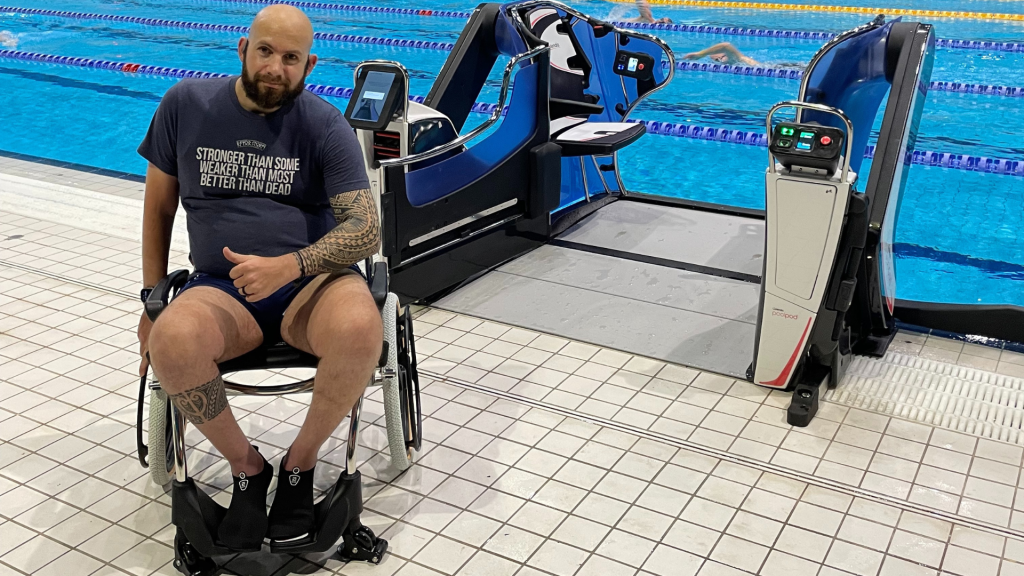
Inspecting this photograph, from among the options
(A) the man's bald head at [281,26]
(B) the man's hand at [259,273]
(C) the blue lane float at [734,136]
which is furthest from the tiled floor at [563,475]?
(C) the blue lane float at [734,136]

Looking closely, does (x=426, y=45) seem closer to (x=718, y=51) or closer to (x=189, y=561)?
(x=718, y=51)

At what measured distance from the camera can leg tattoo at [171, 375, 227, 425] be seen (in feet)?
→ 6.59

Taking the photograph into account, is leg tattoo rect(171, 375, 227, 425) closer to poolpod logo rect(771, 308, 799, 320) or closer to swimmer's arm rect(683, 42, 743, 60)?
poolpod logo rect(771, 308, 799, 320)

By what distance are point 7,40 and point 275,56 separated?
463 inches

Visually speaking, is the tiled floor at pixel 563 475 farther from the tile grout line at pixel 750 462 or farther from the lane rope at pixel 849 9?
the lane rope at pixel 849 9

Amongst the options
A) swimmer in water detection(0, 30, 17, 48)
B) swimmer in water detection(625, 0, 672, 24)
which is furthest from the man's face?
swimmer in water detection(0, 30, 17, 48)

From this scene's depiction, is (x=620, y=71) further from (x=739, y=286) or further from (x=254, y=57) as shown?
(x=254, y=57)

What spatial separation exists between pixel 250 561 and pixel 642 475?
3.51ft

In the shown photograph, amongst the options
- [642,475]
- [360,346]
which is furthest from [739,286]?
[360,346]

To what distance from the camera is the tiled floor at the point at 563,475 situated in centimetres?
223

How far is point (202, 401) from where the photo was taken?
6.63 ft

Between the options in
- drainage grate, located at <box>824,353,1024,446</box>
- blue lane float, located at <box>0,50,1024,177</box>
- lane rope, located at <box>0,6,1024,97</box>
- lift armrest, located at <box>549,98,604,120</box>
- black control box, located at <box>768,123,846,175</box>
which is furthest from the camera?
lane rope, located at <box>0,6,1024,97</box>

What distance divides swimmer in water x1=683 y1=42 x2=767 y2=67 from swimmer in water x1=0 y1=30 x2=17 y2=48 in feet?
27.5

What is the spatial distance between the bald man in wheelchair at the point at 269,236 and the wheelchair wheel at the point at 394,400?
16 cm
